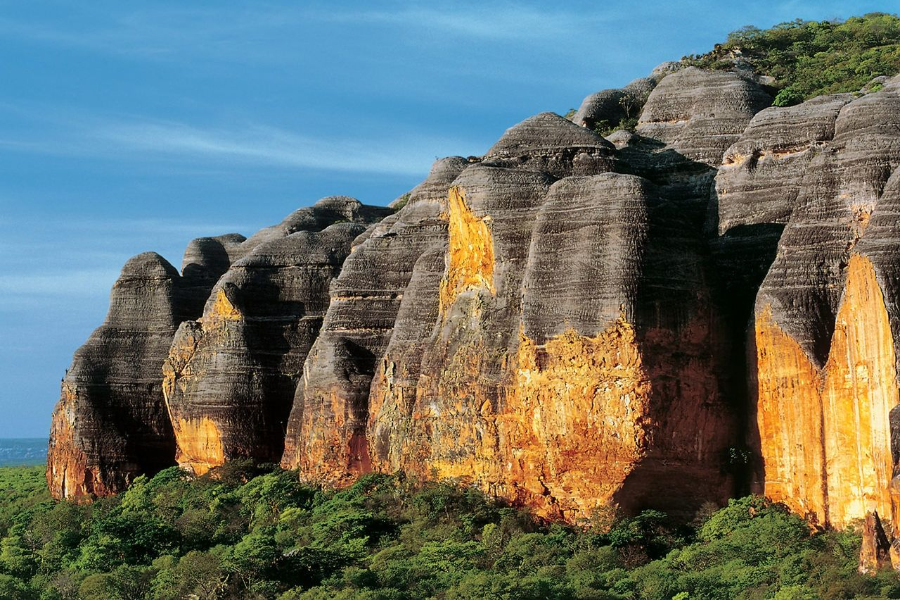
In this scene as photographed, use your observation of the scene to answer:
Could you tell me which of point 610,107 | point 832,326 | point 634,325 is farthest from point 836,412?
point 610,107

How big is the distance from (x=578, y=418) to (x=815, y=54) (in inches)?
1152

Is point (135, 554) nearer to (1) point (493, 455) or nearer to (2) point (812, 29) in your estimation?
(1) point (493, 455)

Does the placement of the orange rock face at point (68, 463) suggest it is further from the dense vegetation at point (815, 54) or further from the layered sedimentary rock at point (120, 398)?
the dense vegetation at point (815, 54)

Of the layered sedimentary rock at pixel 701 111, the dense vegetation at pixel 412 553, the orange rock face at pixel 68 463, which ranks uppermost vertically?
the layered sedimentary rock at pixel 701 111

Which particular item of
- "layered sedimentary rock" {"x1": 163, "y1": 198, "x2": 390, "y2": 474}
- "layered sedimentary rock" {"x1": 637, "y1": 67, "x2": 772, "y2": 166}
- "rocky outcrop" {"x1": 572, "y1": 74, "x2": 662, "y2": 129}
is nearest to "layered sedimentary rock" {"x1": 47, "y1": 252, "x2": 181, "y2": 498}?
"layered sedimentary rock" {"x1": 163, "y1": 198, "x2": 390, "y2": 474}

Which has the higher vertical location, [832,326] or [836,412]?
[832,326]

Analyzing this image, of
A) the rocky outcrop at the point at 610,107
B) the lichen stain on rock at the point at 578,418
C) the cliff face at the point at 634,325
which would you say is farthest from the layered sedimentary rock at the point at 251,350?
the lichen stain on rock at the point at 578,418

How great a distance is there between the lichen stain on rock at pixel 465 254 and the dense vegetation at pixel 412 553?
14.0 feet

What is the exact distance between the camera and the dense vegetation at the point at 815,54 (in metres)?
50.6

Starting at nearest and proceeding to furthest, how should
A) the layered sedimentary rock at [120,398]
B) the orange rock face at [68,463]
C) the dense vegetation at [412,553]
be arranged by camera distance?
the dense vegetation at [412,553] → the orange rock face at [68,463] → the layered sedimentary rock at [120,398]

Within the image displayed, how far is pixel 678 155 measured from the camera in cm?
4109

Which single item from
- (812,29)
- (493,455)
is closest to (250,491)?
(493,455)

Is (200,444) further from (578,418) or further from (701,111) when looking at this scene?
(578,418)

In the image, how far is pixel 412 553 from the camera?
34.5m
